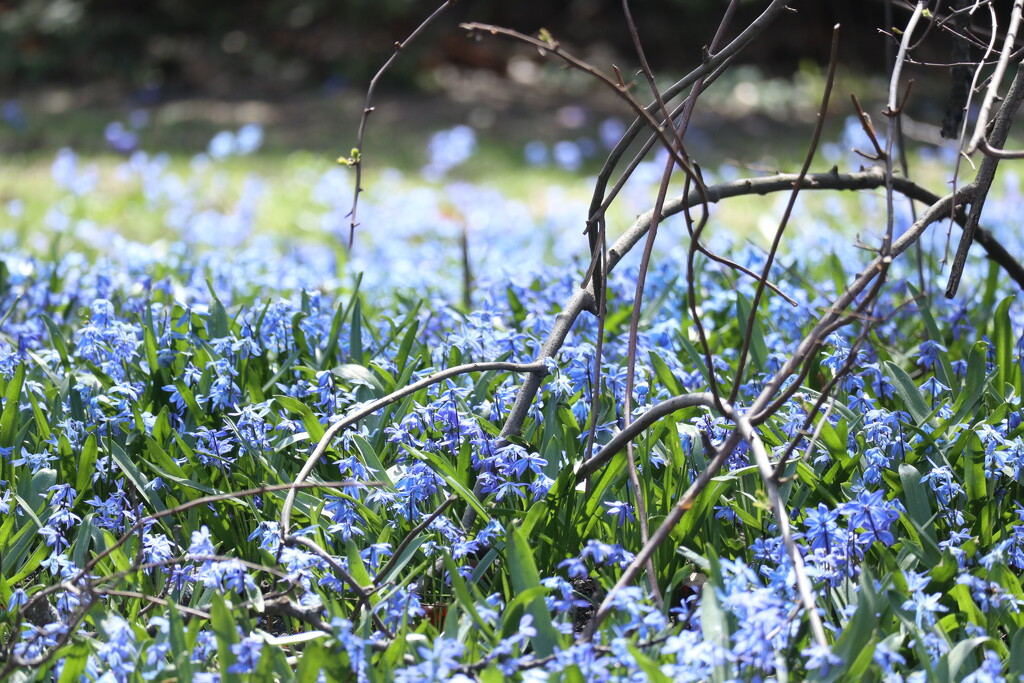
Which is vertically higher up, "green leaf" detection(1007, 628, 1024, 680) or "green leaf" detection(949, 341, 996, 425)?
"green leaf" detection(949, 341, 996, 425)

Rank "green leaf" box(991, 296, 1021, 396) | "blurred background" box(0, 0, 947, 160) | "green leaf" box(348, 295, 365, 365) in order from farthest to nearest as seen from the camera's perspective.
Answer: "blurred background" box(0, 0, 947, 160)
"green leaf" box(348, 295, 365, 365)
"green leaf" box(991, 296, 1021, 396)

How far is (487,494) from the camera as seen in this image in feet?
6.14

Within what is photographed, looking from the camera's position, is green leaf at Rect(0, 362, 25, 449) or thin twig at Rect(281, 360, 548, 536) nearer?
thin twig at Rect(281, 360, 548, 536)

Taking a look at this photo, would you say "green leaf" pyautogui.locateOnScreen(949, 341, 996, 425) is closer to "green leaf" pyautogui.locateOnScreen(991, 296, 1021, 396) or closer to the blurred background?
"green leaf" pyautogui.locateOnScreen(991, 296, 1021, 396)

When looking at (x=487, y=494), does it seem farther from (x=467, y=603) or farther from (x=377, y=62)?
(x=377, y=62)

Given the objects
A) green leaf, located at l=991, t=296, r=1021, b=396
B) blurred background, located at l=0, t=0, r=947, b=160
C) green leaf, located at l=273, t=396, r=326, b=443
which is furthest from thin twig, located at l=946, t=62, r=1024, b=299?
→ blurred background, located at l=0, t=0, r=947, b=160

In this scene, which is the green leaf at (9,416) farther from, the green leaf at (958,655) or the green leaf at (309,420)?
the green leaf at (958,655)

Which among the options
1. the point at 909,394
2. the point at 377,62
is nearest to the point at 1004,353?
the point at 909,394

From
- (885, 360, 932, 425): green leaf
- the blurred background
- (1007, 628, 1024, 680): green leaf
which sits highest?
the blurred background

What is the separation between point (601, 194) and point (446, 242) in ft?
9.56

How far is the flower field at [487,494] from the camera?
139cm

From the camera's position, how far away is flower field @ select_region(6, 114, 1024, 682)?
139 cm

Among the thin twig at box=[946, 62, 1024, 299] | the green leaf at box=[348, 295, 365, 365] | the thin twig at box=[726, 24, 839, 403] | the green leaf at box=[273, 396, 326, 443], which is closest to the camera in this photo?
the thin twig at box=[726, 24, 839, 403]

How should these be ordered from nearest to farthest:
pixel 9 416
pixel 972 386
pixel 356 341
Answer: pixel 9 416, pixel 972 386, pixel 356 341
